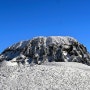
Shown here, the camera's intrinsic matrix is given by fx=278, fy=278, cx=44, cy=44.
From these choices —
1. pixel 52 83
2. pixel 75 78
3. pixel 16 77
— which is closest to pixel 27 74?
pixel 16 77

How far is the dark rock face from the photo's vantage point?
42.0 meters

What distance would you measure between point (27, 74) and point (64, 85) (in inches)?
93.2

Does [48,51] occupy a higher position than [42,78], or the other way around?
[48,51]

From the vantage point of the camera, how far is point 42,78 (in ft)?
50.9

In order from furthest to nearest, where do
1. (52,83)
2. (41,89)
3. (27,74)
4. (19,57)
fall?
(19,57), (27,74), (52,83), (41,89)

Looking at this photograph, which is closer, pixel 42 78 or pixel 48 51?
pixel 42 78

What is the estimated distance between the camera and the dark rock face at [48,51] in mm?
42031

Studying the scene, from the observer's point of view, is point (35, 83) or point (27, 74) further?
point (27, 74)

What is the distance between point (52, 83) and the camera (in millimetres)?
14906

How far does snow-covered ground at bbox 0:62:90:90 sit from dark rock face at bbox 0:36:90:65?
2410cm

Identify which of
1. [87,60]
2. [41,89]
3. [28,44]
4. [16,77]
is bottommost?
[41,89]

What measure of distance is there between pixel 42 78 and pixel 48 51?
28021 mm

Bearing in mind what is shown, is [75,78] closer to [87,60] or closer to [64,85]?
Result: [64,85]

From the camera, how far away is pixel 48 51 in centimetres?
4350
